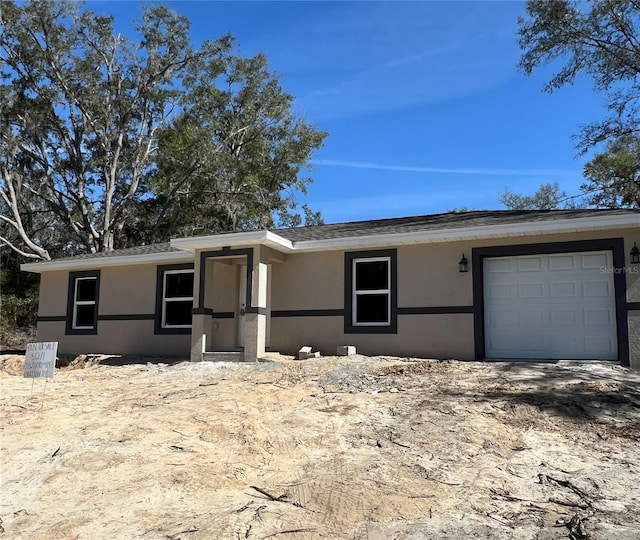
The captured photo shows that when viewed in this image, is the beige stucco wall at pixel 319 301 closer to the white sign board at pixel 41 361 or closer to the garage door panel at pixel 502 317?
the garage door panel at pixel 502 317

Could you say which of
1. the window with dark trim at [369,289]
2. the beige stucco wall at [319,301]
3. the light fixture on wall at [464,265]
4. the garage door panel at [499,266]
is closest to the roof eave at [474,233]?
the beige stucco wall at [319,301]

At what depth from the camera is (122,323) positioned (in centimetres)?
1555

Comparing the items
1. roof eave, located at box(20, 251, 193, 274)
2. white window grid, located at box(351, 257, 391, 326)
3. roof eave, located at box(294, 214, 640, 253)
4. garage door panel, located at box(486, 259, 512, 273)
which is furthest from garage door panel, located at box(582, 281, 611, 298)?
roof eave, located at box(20, 251, 193, 274)

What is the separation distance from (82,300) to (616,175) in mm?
21789

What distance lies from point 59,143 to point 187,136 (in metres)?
6.12

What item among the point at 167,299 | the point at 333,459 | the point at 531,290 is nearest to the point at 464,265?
the point at 531,290

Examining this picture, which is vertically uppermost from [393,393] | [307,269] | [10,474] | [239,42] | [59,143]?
[239,42]

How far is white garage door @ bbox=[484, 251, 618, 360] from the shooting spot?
10.6 m

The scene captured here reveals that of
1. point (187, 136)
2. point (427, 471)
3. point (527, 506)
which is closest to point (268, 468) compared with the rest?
point (427, 471)

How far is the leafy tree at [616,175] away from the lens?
22395 millimetres

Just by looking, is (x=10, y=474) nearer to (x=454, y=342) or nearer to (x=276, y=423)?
(x=276, y=423)

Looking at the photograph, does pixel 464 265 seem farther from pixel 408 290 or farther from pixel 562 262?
pixel 562 262

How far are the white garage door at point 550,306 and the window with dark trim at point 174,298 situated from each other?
7.50m

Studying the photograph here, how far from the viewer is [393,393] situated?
830 cm
